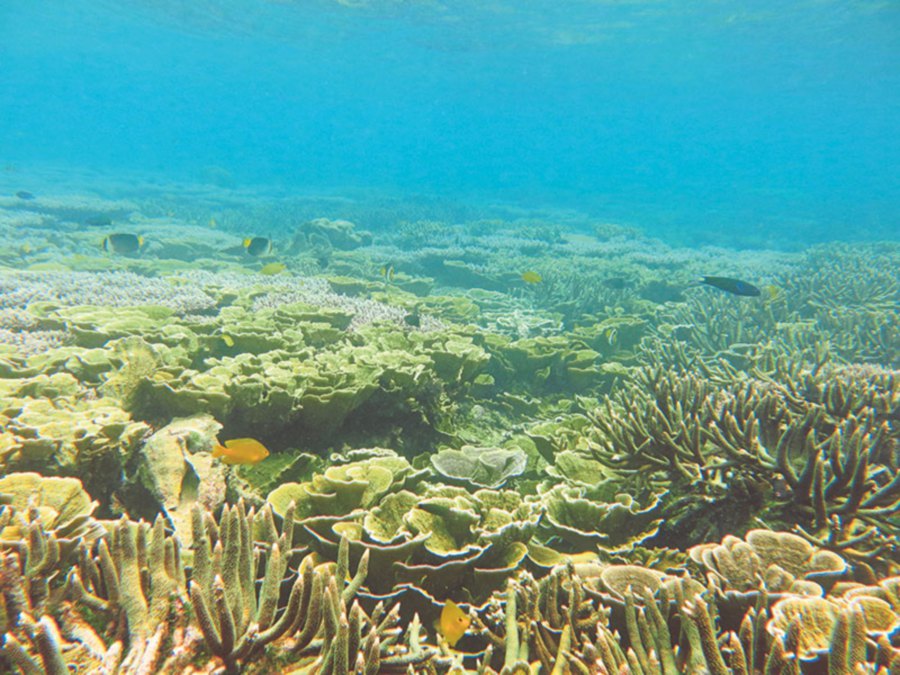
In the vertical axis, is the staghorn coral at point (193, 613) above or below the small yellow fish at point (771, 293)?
below

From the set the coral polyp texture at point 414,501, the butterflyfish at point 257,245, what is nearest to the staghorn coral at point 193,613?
the coral polyp texture at point 414,501

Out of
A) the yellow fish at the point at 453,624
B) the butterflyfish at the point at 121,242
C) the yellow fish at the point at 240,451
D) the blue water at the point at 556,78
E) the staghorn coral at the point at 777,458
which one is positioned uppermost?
the blue water at the point at 556,78

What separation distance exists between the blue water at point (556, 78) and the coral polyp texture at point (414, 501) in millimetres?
31857

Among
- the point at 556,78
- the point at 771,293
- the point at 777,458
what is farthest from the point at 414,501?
the point at 556,78

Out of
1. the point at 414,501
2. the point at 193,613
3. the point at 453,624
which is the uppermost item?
the point at 193,613

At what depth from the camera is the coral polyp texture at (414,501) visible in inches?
64.4

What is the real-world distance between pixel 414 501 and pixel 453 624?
89 centimetres

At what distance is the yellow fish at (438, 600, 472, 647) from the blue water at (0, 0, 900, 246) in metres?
35.0

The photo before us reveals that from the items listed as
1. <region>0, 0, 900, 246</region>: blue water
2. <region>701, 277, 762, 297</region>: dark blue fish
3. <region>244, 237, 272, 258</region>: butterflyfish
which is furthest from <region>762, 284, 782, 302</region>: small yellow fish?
<region>0, 0, 900, 246</region>: blue water

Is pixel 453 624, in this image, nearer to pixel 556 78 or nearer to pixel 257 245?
pixel 257 245

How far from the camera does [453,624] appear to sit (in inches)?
87.9

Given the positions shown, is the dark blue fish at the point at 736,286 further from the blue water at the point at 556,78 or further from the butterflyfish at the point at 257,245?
the blue water at the point at 556,78

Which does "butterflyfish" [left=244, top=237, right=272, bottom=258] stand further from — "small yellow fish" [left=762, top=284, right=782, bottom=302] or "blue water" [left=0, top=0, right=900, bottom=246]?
"blue water" [left=0, top=0, right=900, bottom=246]

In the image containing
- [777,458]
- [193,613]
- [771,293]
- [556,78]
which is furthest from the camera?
[556,78]
